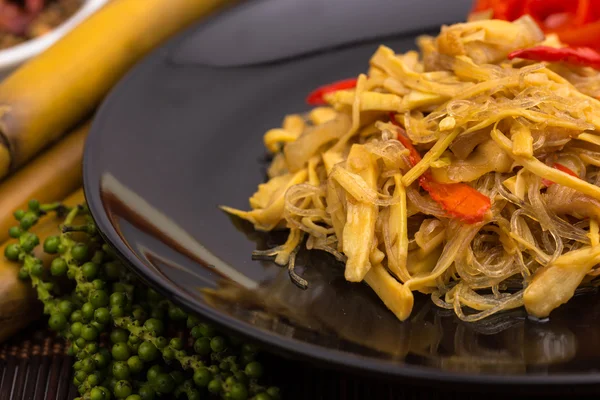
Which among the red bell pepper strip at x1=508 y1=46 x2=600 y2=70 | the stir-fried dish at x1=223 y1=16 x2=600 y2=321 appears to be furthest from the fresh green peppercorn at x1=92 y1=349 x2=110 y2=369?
the red bell pepper strip at x1=508 y1=46 x2=600 y2=70

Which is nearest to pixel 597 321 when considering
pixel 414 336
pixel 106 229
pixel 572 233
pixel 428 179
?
pixel 572 233

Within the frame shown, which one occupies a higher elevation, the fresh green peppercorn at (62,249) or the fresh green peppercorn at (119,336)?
the fresh green peppercorn at (62,249)

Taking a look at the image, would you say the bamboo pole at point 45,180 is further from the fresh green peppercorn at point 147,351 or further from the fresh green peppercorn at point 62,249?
the fresh green peppercorn at point 147,351

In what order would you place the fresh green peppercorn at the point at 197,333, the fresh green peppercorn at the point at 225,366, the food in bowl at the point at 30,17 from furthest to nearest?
the food in bowl at the point at 30,17 → the fresh green peppercorn at the point at 197,333 → the fresh green peppercorn at the point at 225,366

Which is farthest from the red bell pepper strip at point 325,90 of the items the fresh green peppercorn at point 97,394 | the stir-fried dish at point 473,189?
the fresh green peppercorn at point 97,394

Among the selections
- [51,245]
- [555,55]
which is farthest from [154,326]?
[555,55]

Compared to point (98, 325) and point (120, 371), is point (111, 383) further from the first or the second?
point (98, 325)
